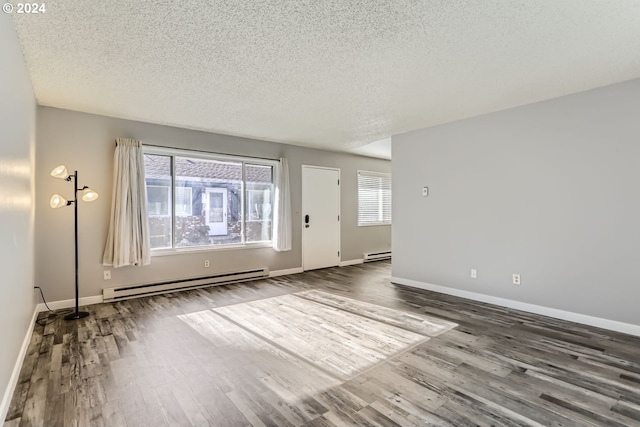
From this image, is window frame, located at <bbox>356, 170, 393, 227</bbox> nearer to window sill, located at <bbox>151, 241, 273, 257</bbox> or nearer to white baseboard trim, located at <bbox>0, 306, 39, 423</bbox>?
window sill, located at <bbox>151, 241, 273, 257</bbox>

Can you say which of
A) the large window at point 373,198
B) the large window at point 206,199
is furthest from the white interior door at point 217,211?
the large window at point 373,198

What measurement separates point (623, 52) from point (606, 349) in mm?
2473

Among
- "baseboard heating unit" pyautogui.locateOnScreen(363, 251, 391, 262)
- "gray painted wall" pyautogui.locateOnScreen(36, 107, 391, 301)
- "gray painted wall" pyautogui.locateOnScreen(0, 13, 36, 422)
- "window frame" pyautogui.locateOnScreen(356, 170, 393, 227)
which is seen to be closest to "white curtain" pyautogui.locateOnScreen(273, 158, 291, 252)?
"gray painted wall" pyautogui.locateOnScreen(36, 107, 391, 301)

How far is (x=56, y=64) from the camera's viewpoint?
9.32 ft

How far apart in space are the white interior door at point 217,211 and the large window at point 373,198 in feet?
10.3

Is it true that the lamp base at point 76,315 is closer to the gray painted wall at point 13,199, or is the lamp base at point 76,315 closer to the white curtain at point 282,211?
the gray painted wall at point 13,199

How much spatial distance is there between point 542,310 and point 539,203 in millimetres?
1229

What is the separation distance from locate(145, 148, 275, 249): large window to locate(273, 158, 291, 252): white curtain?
0.19 metres

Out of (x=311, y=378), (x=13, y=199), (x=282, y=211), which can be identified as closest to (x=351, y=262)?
(x=282, y=211)

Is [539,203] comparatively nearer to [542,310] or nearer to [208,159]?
[542,310]

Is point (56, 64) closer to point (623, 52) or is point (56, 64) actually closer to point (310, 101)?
point (310, 101)

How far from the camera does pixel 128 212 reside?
433cm

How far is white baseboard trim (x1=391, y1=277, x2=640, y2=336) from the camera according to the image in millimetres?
3191

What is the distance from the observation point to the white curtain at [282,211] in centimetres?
586
